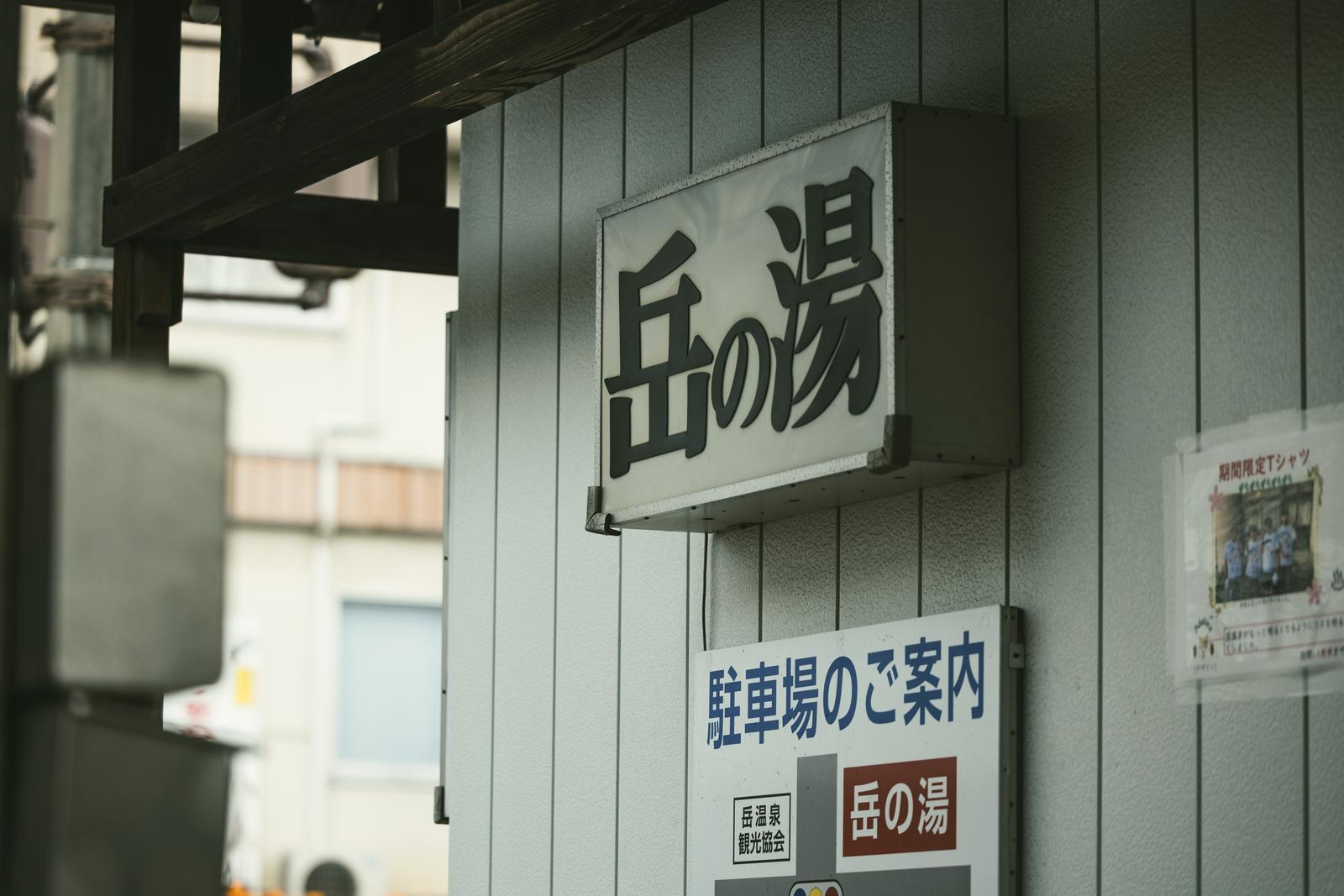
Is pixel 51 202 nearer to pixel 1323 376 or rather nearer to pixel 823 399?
pixel 823 399

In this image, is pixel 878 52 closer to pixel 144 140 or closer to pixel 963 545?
pixel 963 545

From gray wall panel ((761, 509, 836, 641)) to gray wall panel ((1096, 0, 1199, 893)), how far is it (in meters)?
1.03

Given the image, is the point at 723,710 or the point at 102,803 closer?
the point at 102,803

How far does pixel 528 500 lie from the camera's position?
6.99m

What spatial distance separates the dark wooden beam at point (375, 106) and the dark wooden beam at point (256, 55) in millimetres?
227

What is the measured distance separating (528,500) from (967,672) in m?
2.35

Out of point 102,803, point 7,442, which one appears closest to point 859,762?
point 102,803

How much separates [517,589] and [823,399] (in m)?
2.18

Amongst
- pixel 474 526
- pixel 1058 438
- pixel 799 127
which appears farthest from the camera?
pixel 474 526

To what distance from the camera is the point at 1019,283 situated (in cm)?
510

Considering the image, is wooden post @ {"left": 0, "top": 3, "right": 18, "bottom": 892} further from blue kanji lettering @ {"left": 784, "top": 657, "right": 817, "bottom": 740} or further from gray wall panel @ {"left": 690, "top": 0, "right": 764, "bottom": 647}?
gray wall panel @ {"left": 690, "top": 0, "right": 764, "bottom": 647}

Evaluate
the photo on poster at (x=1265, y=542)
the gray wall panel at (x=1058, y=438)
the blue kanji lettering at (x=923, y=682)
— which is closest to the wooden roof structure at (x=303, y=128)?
the gray wall panel at (x=1058, y=438)

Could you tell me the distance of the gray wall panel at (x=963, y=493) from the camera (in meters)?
5.10

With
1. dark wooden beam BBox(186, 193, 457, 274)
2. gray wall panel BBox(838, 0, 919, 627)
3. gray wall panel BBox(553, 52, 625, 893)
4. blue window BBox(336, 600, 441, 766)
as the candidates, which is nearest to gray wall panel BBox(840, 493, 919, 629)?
gray wall panel BBox(838, 0, 919, 627)
